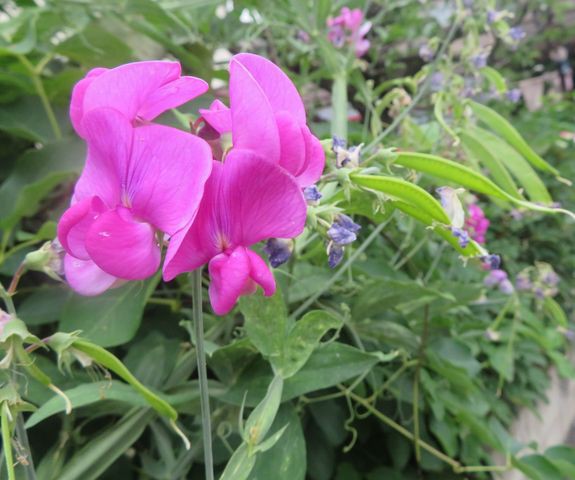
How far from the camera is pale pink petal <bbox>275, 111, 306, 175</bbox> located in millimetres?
293

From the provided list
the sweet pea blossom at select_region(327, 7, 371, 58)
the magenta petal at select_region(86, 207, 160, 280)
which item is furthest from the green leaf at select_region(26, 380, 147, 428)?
the sweet pea blossom at select_region(327, 7, 371, 58)

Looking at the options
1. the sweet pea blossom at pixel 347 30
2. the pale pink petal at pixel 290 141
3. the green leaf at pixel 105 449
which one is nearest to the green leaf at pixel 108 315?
the green leaf at pixel 105 449

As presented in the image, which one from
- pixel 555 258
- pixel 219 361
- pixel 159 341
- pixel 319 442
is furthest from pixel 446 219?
pixel 555 258

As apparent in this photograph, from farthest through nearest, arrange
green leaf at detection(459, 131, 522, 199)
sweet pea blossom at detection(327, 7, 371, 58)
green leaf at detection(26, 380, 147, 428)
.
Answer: sweet pea blossom at detection(327, 7, 371, 58) < green leaf at detection(459, 131, 522, 199) < green leaf at detection(26, 380, 147, 428)

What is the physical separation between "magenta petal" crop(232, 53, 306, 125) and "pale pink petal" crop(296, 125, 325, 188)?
13 millimetres

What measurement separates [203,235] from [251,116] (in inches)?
2.5

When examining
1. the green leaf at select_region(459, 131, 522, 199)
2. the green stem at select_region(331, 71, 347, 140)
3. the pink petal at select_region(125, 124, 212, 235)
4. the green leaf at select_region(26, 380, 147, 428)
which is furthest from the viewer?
the green stem at select_region(331, 71, 347, 140)

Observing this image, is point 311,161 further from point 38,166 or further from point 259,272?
point 38,166

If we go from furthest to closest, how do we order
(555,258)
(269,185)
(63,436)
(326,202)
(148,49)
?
(555,258)
(148,49)
(63,436)
(326,202)
(269,185)

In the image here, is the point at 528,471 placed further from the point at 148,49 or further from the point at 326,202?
the point at 148,49

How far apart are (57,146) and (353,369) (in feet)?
1.55

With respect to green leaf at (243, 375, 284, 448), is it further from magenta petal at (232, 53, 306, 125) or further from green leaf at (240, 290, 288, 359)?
magenta petal at (232, 53, 306, 125)

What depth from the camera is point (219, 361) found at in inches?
19.4

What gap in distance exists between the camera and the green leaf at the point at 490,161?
507 mm
